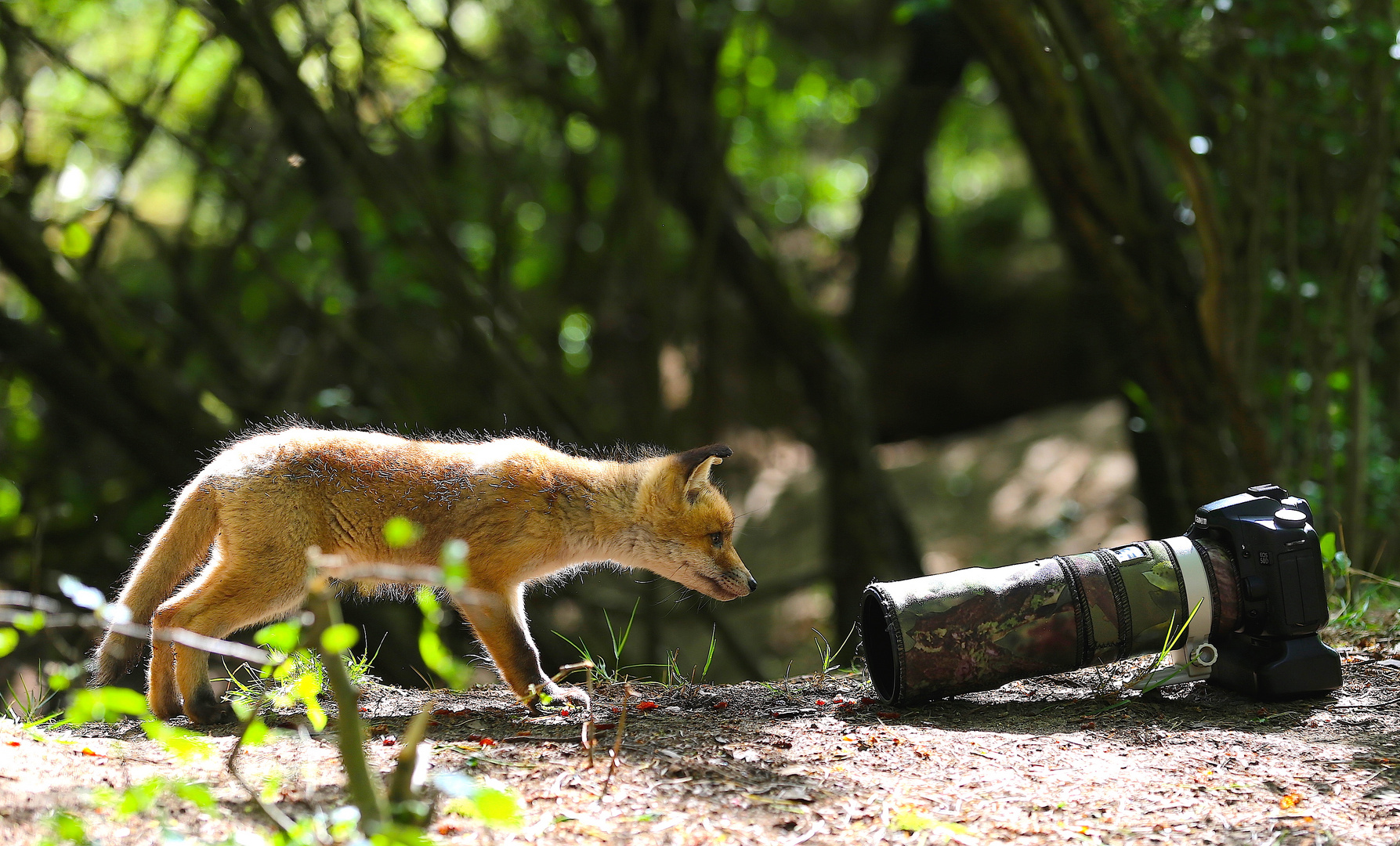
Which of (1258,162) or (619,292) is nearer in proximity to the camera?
(1258,162)

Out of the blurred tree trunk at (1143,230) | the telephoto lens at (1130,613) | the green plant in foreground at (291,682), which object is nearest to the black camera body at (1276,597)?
the telephoto lens at (1130,613)

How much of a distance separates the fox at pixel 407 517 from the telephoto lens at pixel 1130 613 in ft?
3.34

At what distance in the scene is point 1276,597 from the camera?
3752 millimetres

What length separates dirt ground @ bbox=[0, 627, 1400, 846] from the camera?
2727mm

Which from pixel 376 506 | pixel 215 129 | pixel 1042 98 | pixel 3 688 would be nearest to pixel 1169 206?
pixel 1042 98

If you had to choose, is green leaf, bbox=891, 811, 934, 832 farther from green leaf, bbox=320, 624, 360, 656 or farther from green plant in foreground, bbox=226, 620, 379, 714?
green plant in foreground, bbox=226, 620, 379, 714

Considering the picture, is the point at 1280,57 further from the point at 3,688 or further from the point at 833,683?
the point at 3,688

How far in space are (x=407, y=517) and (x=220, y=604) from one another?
2.40 ft

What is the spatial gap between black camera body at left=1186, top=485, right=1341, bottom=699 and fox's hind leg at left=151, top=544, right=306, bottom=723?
3.60 m

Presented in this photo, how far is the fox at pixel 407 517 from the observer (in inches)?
148

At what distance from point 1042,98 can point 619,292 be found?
6.95 metres

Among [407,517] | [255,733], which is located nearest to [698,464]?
[407,517]

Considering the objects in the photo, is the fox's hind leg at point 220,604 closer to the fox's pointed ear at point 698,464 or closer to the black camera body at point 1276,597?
the fox's pointed ear at point 698,464

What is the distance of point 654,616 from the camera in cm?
778
